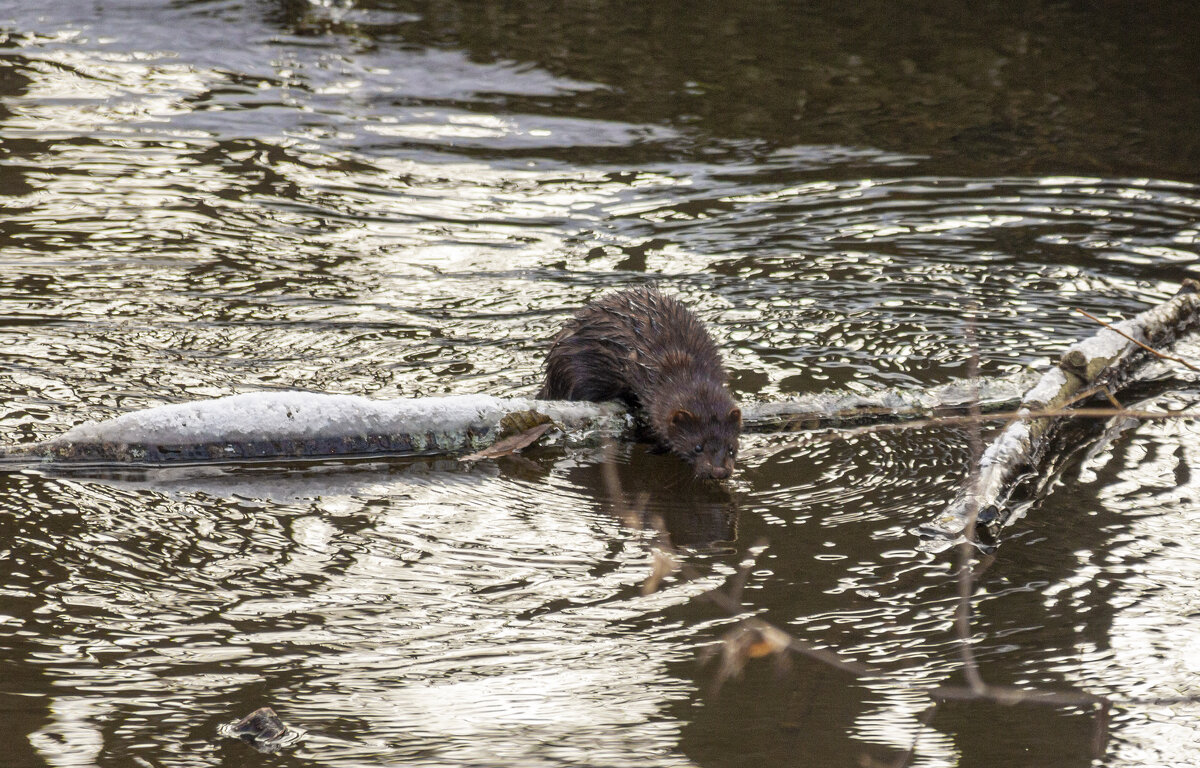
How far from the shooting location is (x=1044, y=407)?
6324 millimetres

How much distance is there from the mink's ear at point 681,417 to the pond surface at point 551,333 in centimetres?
34

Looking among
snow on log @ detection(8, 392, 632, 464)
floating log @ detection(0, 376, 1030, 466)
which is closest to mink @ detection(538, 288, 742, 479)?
floating log @ detection(0, 376, 1030, 466)

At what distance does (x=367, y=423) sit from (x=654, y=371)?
1613 millimetres

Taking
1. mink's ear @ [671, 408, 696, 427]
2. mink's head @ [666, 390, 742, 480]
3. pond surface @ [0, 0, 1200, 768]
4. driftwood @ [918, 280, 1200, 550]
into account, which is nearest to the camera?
pond surface @ [0, 0, 1200, 768]

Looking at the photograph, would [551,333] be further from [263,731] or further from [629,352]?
[263,731]

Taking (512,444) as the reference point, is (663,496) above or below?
below

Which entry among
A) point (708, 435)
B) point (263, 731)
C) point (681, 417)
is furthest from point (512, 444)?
point (263, 731)

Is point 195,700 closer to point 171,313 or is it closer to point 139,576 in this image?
point 139,576

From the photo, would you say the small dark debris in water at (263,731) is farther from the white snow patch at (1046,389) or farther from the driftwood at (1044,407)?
the white snow patch at (1046,389)

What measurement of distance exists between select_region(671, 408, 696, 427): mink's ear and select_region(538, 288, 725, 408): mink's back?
385 millimetres

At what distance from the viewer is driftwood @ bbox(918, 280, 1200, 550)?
5762 mm

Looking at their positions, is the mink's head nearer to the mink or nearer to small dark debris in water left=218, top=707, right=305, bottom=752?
the mink

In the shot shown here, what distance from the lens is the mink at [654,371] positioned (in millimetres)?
6578

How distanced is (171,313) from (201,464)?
2.38 meters
